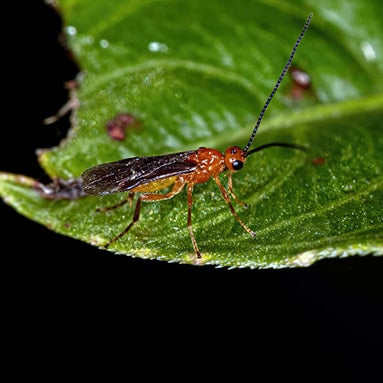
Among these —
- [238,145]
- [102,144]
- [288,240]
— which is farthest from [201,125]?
[288,240]

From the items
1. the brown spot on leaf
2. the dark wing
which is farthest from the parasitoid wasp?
the brown spot on leaf

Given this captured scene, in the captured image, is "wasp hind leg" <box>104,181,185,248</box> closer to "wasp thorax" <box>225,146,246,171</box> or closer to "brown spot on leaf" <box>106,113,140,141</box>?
"wasp thorax" <box>225,146,246,171</box>

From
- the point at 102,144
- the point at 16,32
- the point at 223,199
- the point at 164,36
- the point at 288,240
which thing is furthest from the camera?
the point at 16,32

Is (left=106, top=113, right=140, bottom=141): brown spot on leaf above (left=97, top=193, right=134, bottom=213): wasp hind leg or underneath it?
above

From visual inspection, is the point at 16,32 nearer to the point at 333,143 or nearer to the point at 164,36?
the point at 164,36

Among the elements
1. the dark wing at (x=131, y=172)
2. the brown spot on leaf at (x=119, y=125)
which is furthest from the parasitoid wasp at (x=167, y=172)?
the brown spot on leaf at (x=119, y=125)

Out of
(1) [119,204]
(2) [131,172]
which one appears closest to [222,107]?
(2) [131,172]

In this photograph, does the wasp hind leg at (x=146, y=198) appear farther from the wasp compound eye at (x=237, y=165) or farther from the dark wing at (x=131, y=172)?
the wasp compound eye at (x=237, y=165)

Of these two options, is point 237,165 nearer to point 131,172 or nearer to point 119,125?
point 131,172
